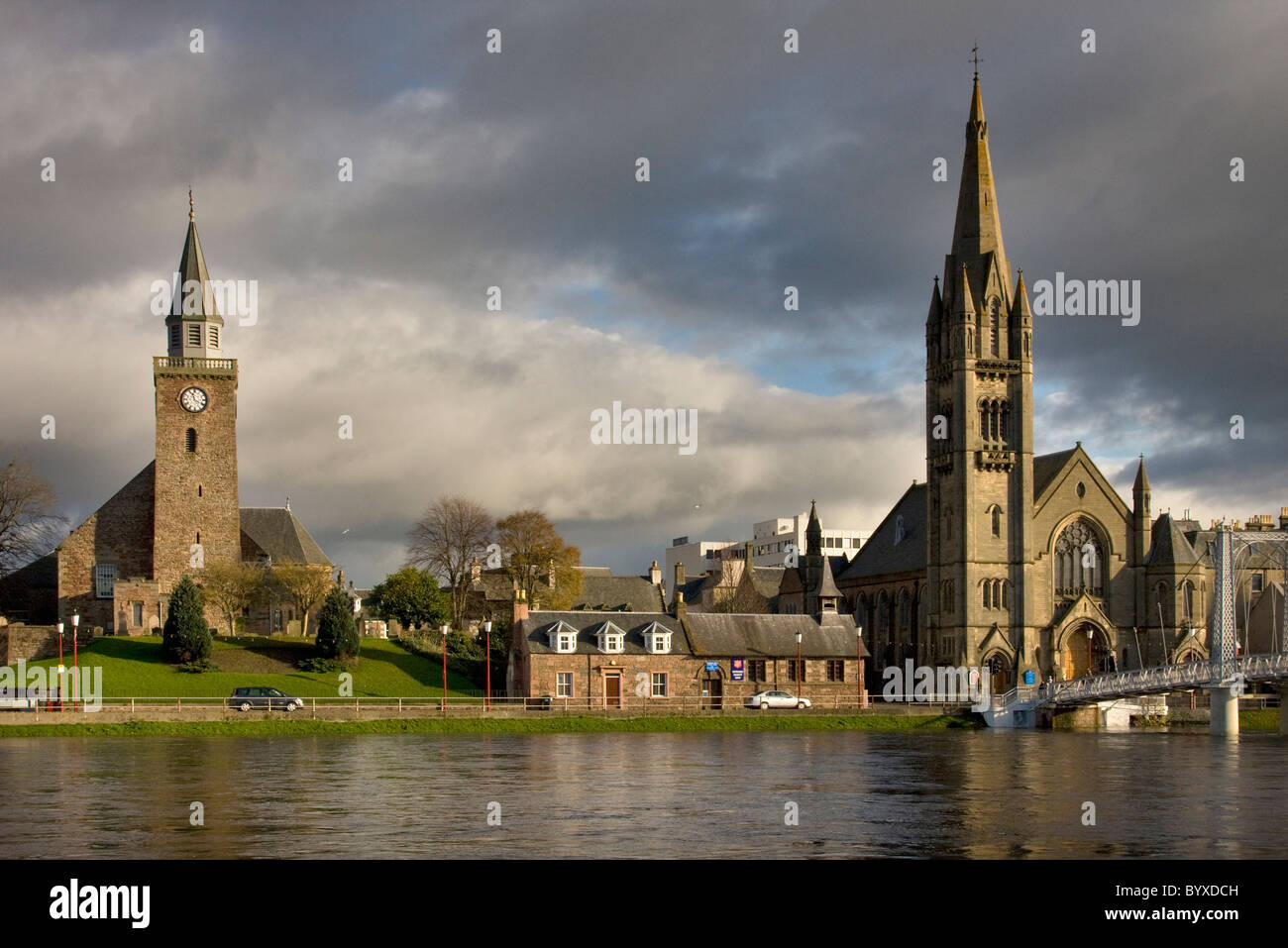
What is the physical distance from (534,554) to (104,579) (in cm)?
2970

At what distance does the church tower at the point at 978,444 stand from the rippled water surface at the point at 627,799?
122 feet

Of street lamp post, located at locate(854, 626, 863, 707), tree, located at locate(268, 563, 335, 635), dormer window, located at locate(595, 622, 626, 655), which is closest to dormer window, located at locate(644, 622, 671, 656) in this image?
dormer window, located at locate(595, 622, 626, 655)

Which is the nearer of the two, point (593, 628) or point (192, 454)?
point (593, 628)

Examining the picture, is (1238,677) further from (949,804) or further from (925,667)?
(949,804)

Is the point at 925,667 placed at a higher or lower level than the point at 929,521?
lower

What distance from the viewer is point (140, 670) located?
78688 mm

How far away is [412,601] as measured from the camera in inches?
4058

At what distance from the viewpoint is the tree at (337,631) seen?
8406cm

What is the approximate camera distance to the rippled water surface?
83.3ft

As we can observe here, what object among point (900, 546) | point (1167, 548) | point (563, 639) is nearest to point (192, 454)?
point (563, 639)

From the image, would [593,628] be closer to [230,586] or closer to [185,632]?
[185,632]
